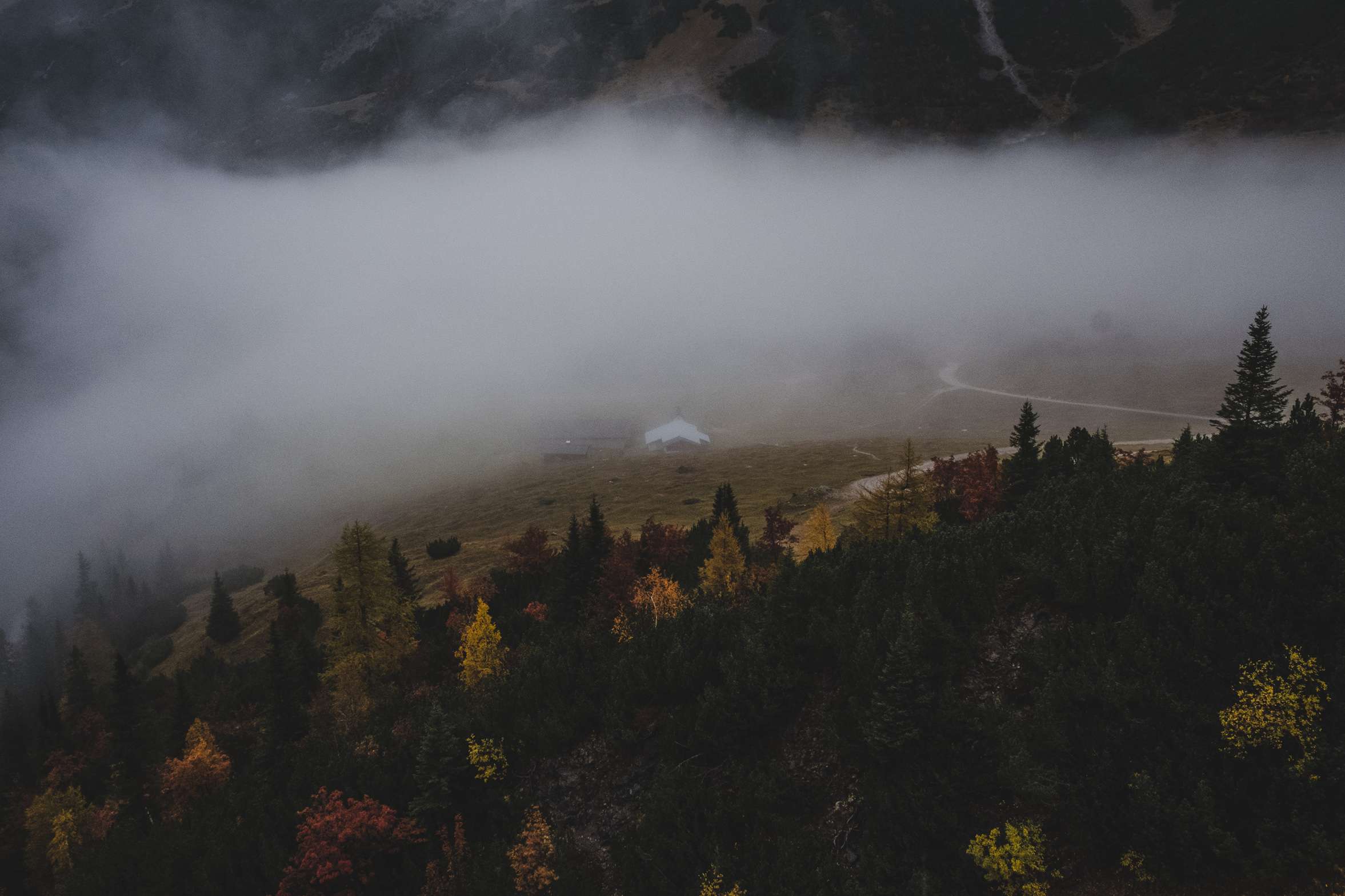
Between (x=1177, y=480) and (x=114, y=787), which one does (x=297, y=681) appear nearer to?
(x=114, y=787)

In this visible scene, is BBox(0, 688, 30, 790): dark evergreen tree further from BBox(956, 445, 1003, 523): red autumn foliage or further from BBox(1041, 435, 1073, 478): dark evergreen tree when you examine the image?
BBox(1041, 435, 1073, 478): dark evergreen tree

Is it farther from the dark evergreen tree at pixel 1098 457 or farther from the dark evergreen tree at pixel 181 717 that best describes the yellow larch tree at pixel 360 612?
the dark evergreen tree at pixel 1098 457

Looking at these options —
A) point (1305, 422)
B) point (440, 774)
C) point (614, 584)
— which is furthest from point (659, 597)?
point (1305, 422)

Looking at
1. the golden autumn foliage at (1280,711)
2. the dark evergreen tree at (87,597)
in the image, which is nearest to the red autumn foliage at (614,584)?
the golden autumn foliage at (1280,711)

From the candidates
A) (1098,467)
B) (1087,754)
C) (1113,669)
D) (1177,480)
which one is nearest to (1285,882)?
(1087,754)

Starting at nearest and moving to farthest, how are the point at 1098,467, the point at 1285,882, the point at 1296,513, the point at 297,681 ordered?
the point at 1285,882, the point at 1296,513, the point at 1098,467, the point at 297,681

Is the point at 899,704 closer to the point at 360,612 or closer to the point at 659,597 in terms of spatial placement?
the point at 659,597
